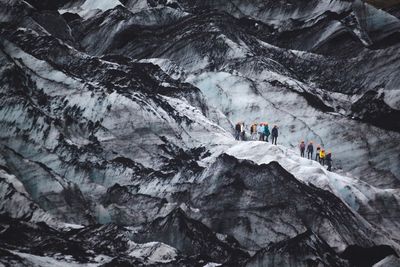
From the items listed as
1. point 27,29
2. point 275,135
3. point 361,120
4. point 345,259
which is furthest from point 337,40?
point 345,259

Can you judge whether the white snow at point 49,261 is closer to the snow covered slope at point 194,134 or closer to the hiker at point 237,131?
the snow covered slope at point 194,134

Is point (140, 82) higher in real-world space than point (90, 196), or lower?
higher

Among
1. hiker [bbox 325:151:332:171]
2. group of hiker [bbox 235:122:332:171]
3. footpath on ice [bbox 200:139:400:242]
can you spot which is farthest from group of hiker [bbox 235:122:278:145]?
footpath on ice [bbox 200:139:400:242]

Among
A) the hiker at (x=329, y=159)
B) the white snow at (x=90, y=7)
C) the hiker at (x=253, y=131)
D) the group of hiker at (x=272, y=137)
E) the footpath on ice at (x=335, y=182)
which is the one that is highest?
the white snow at (x=90, y=7)

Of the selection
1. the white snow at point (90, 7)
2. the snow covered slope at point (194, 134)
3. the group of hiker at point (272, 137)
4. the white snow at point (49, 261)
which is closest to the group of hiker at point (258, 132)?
the group of hiker at point (272, 137)

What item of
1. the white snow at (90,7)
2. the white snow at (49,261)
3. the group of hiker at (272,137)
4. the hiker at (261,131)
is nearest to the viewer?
the white snow at (49,261)

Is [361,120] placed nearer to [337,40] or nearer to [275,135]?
[275,135]

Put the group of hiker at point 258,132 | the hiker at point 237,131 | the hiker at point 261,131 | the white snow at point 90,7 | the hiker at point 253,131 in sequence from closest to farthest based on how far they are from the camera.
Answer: the group of hiker at point 258,132 → the hiker at point 261,131 → the hiker at point 237,131 → the hiker at point 253,131 → the white snow at point 90,7

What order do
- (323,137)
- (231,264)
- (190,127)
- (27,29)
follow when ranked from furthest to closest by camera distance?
(27,29), (323,137), (190,127), (231,264)

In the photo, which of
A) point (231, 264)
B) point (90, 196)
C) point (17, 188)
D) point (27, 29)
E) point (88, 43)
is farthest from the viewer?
point (88, 43)

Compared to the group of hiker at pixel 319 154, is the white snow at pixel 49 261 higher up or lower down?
lower down
